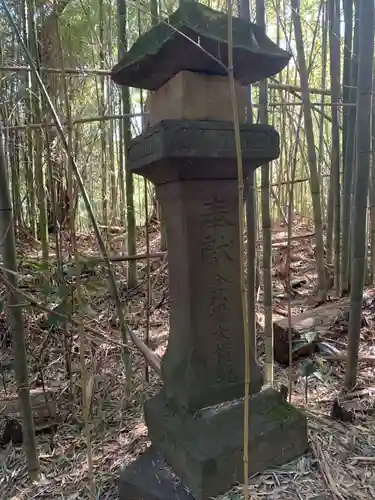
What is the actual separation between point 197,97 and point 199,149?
19 centimetres

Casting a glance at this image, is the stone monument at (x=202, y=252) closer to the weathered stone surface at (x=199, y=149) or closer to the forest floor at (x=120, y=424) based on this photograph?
the weathered stone surface at (x=199, y=149)

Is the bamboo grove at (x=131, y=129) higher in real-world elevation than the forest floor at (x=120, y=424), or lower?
higher

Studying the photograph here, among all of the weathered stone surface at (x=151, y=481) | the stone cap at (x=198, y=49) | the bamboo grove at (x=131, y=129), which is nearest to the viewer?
the stone cap at (x=198, y=49)

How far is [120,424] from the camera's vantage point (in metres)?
1.94

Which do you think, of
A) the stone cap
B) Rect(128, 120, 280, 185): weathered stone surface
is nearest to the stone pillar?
Rect(128, 120, 280, 185): weathered stone surface

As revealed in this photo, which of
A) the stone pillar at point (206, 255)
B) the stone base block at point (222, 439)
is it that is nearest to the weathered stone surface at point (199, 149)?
the stone pillar at point (206, 255)

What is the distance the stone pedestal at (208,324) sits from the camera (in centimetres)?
129

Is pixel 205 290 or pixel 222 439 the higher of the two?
pixel 205 290

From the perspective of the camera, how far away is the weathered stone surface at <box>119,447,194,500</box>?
1318 mm

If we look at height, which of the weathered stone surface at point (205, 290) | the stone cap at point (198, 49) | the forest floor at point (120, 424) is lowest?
the forest floor at point (120, 424)

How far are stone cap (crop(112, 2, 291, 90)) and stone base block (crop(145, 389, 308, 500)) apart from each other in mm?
1102

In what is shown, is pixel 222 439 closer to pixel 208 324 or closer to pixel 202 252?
pixel 208 324

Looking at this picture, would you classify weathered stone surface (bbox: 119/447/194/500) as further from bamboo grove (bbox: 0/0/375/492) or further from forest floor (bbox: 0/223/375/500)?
bamboo grove (bbox: 0/0/375/492)

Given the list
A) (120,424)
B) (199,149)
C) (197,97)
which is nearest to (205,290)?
(199,149)
